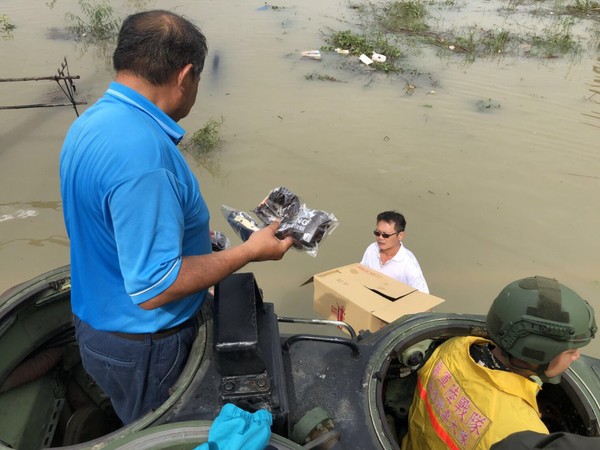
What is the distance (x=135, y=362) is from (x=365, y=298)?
1.81m

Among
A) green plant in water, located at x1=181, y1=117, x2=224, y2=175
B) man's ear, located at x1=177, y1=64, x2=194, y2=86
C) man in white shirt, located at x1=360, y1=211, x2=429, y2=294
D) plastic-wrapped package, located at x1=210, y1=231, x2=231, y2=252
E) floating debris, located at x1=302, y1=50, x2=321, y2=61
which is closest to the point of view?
man's ear, located at x1=177, y1=64, x2=194, y2=86

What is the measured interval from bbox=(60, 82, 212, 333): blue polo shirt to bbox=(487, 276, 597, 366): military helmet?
4.23ft

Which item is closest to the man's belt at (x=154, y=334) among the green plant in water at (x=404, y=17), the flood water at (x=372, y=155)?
the flood water at (x=372, y=155)

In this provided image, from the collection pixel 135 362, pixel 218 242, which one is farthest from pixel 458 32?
pixel 135 362

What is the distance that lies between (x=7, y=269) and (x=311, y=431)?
4.70 m

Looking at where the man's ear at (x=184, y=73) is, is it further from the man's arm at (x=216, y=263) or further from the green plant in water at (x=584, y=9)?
the green plant in water at (x=584, y=9)

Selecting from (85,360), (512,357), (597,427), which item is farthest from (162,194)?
(597,427)

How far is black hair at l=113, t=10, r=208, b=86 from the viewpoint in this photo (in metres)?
1.55

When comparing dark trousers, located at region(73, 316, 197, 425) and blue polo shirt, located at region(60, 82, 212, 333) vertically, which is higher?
blue polo shirt, located at region(60, 82, 212, 333)

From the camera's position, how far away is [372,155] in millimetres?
7324

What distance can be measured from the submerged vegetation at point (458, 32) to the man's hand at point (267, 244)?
8.63 meters

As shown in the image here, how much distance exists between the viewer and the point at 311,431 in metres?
1.77

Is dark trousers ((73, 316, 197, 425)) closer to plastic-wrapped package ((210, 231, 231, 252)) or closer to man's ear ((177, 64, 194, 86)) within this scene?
plastic-wrapped package ((210, 231, 231, 252))

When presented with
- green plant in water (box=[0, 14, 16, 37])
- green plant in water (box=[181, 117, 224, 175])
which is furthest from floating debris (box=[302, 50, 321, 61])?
green plant in water (box=[0, 14, 16, 37])
